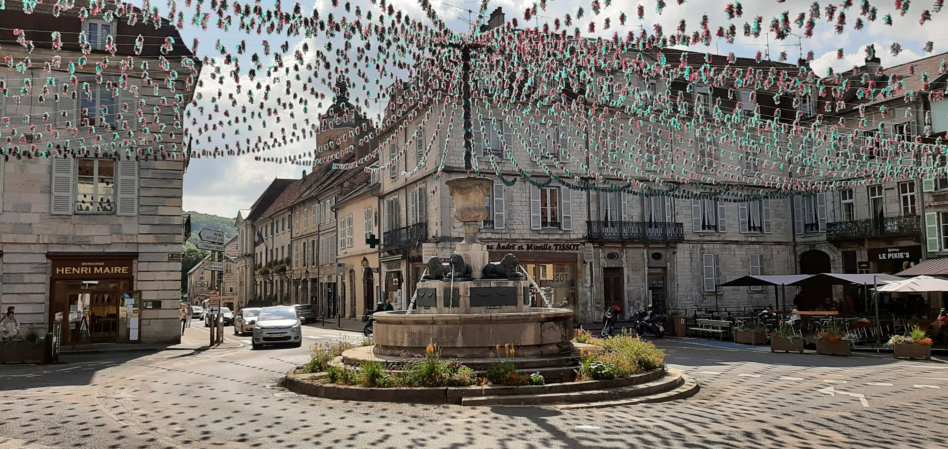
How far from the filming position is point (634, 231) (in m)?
29.2

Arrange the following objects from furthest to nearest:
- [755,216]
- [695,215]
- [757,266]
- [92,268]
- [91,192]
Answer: [755,216]
[757,266]
[695,215]
[91,192]
[92,268]

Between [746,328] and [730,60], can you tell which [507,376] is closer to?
[730,60]

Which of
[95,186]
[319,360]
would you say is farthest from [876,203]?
[95,186]

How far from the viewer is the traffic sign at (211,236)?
21048mm

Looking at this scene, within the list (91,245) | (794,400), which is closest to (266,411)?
(794,400)

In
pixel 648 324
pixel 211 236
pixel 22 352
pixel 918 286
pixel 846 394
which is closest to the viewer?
pixel 846 394

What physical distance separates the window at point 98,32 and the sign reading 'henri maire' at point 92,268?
623 centimetres

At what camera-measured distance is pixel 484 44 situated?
17219mm

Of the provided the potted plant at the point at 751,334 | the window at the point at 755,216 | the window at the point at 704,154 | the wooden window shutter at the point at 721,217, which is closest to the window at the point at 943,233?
the window at the point at 755,216

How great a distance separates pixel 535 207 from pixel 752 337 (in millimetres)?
11071

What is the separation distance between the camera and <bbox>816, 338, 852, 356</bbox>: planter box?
51.6 ft

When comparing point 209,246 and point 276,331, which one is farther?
point 209,246

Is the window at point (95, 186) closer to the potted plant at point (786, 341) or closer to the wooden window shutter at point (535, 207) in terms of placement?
the wooden window shutter at point (535, 207)

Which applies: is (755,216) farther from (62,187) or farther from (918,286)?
(62,187)
